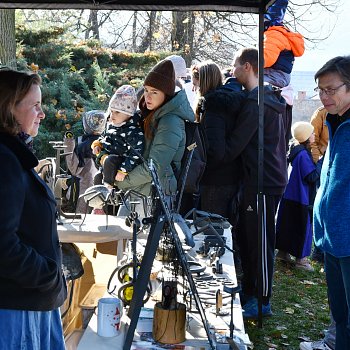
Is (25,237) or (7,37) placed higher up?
(7,37)

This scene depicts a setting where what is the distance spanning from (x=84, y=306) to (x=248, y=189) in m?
1.58

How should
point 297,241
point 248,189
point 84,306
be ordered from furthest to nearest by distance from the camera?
point 297,241, point 248,189, point 84,306

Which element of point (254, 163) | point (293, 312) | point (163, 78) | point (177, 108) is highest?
point (163, 78)

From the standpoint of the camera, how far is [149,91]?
4105 millimetres

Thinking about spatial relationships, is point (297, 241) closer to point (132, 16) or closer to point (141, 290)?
point (141, 290)

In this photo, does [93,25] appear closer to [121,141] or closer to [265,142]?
[265,142]

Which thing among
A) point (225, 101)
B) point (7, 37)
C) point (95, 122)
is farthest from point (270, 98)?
point (7, 37)

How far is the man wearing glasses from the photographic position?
2932mm

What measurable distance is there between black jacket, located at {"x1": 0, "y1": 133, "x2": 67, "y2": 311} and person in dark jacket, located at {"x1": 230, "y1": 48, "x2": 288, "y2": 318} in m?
2.57

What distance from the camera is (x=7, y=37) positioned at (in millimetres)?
8852

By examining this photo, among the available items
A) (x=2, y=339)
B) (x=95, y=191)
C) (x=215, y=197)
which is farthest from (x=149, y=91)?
(x=2, y=339)

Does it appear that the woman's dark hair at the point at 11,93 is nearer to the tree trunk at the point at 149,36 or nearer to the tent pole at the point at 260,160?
the tent pole at the point at 260,160

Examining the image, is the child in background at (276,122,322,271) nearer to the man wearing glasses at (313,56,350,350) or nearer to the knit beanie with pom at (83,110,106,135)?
the knit beanie with pom at (83,110,106,135)

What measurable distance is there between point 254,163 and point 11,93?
2.72 m
